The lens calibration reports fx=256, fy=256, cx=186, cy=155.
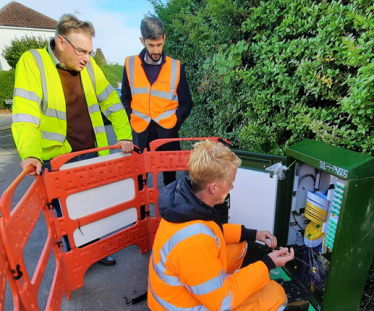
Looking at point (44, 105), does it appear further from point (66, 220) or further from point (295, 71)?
point (295, 71)

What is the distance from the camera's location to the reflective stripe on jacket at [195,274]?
1304 mm

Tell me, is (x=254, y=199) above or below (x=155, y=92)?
below

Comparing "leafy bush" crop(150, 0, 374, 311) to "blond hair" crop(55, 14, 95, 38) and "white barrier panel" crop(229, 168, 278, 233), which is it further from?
"blond hair" crop(55, 14, 95, 38)

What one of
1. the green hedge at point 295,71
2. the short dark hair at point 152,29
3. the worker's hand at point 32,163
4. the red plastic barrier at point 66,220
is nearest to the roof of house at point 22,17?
the short dark hair at point 152,29

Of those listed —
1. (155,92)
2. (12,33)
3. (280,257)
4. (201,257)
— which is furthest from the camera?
(12,33)

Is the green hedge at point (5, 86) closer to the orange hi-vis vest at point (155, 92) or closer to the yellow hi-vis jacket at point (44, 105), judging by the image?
the orange hi-vis vest at point (155, 92)

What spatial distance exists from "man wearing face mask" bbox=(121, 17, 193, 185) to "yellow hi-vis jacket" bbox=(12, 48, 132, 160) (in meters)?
0.60

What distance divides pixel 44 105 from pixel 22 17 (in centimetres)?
3102

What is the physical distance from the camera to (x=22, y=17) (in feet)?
83.9

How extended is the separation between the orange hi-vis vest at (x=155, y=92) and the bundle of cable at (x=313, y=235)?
183 cm

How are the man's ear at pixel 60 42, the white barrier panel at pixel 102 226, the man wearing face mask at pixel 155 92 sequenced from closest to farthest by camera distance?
the man's ear at pixel 60 42 < the white barrier panel at pixel 102 226 < the man wearing face mask at pixel 155 92

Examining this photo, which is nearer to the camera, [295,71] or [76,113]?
[295,71]

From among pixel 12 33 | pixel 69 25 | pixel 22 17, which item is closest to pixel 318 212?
pixel 69 25

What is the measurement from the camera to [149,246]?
9.55ft
